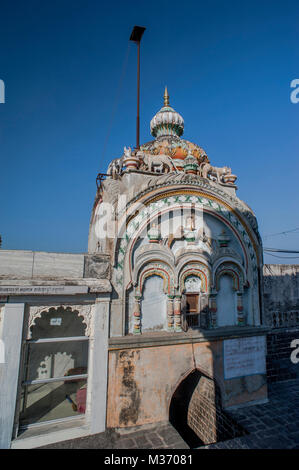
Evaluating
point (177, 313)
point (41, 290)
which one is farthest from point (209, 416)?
point (41, 290)

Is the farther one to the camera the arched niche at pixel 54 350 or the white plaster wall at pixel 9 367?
the arched niche at pixel 54 350

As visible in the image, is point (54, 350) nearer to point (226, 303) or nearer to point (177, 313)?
point (177, 313)

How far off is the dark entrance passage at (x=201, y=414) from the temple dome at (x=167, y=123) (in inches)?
438

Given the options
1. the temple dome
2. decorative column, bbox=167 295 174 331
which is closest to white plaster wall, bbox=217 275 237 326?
decorative column, bbox=167 295 174 331

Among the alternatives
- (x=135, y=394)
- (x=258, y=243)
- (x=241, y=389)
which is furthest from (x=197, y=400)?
(x=258, y=243)

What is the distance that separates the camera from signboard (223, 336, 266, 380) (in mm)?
7652

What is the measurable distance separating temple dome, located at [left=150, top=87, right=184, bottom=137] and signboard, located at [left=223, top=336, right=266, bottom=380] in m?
10.3

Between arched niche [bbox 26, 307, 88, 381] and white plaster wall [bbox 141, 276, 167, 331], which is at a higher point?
white plaster wall [bbox 141, 276, 167, 331]

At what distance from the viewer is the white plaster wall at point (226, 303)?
8.03 metres

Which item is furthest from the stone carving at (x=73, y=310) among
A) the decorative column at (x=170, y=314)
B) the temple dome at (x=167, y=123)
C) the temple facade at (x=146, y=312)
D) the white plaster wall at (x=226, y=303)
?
the temple dome at (x=167, y=123)

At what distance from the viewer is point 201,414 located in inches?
331

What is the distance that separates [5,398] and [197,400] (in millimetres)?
6103
